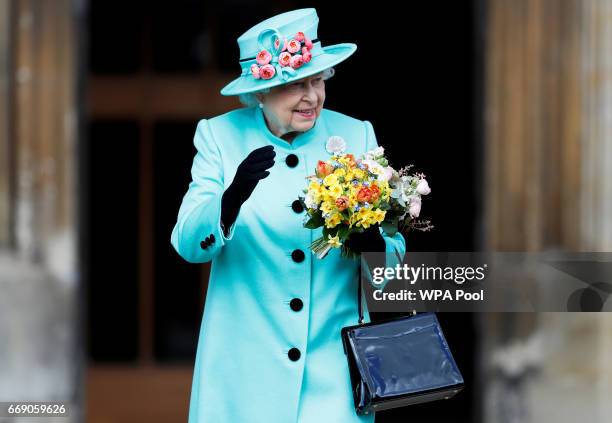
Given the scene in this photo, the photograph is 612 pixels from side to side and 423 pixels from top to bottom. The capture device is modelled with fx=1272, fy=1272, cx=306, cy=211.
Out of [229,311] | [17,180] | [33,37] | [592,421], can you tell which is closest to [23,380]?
[17,180]

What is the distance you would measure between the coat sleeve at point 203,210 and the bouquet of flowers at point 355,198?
0.20 metres

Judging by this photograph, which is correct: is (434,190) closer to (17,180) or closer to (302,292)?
(17,180)

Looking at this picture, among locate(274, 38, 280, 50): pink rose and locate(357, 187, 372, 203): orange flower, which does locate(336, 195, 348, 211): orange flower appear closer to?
locate(357, 187, 372, 203): orange flower

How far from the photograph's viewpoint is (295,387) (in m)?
2.91

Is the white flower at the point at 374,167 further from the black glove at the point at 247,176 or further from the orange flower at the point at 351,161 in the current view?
the black glove at the point at 247,176

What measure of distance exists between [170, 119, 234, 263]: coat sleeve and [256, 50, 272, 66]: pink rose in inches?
8.7

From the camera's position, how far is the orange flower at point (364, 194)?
9.10 feet

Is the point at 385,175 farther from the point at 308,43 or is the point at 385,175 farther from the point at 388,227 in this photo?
the point at 308,43

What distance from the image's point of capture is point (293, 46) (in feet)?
9.39

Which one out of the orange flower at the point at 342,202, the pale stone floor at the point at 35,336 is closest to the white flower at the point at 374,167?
the orange flower at the point at 342,202

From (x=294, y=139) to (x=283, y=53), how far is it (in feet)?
0.82

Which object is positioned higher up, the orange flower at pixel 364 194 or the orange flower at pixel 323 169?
the orange flower at pixel 323 169

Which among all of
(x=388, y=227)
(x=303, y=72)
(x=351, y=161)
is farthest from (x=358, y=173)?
(x=303, y=72)

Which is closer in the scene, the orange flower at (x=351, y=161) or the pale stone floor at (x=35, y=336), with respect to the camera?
the orange flower at (x=351, y=161)
